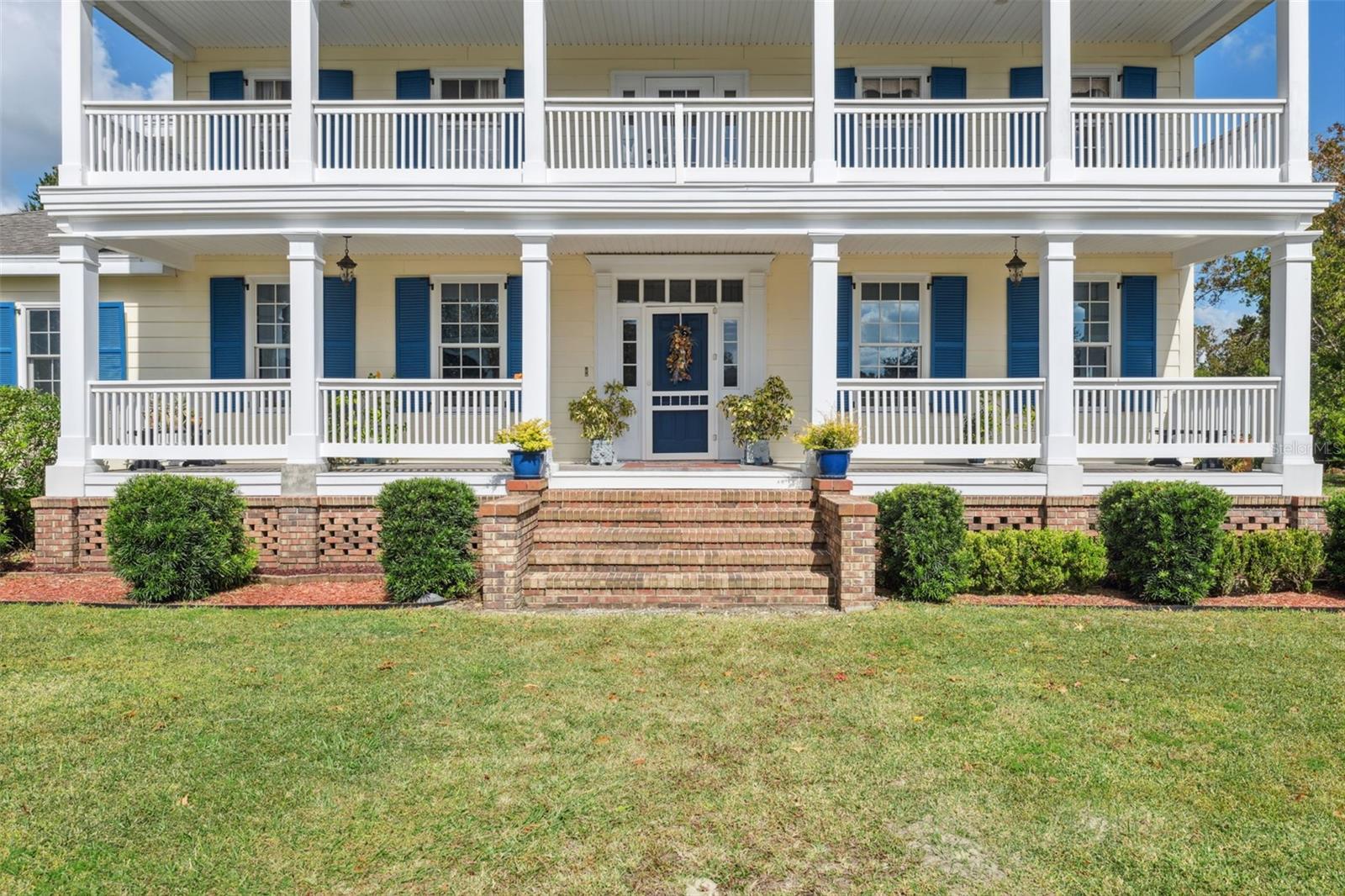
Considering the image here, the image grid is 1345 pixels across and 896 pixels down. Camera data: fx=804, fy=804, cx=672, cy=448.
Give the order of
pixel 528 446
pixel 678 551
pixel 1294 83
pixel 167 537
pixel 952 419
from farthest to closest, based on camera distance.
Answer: pixel 1294 83, pixel 952 419, pixel 528 446, pixel 678 551, pixel 167 537

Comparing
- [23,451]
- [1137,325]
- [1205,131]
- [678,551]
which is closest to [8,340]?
[23,451]

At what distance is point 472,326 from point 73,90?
516 cm

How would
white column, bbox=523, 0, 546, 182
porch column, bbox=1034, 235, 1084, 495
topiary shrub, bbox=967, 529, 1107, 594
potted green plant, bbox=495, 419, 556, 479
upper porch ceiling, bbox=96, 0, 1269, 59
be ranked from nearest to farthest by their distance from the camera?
topiary shrub, bbox=967, 529, 1107, 594
potted green plant, bbox=495, 419, 556, 479
porch column, bbox=1034, 235, 1084, 495
white column, bbox=523, 0, 546, 182
upper porch ceiling, bbox=96, 0, 1269, 59

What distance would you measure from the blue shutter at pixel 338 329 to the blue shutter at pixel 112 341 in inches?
116

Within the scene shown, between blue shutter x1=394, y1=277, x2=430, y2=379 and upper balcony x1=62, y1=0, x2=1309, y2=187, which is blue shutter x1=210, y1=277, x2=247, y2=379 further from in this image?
blue shutter x1=394, y1=277, x2=430, y2=379

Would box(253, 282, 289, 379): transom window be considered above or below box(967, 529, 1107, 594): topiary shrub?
above

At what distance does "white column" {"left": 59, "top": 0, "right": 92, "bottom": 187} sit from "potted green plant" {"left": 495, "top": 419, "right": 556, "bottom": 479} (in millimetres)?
5843

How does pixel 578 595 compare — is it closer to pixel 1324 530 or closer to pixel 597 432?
pixel 597 432

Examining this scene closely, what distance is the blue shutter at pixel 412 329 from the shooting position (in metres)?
11.5

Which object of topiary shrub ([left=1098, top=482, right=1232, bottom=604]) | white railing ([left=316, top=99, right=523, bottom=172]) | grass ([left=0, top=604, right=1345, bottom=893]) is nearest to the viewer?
grass ([left=0, top=604, right=1345, bottom=893])

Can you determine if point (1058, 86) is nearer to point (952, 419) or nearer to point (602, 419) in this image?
point (952, 419)

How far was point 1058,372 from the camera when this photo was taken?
8.96m

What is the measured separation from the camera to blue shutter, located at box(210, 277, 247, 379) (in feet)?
37.8

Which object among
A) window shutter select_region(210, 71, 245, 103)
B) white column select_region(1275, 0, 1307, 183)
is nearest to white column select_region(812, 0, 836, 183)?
white column select_region(1275, 0, 1307, 183)
